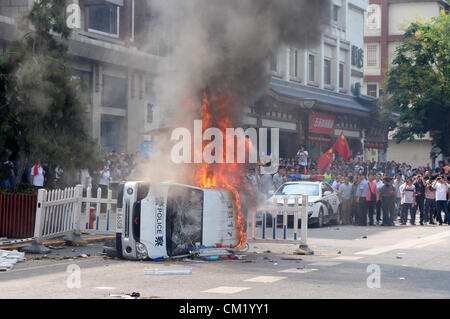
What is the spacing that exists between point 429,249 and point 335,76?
2786 centimetres

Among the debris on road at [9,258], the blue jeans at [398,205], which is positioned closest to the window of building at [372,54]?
the blue jeans at [398,205]

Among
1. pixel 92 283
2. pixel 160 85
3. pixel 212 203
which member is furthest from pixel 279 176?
pixel 92 283

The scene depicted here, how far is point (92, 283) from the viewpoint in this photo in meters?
8.98

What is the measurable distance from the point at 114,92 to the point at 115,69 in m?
0.86

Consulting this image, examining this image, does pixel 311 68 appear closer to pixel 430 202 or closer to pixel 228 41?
pixel 430 202

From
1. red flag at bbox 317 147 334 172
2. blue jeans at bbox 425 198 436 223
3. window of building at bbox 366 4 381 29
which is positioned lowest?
blue jeans at bbox 425 198 436 223

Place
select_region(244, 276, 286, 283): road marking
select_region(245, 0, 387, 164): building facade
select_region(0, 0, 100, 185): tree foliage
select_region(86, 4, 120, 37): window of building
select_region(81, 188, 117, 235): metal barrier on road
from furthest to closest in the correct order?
select_region(245, 0, 387, 164): building facade
select_region(86, 4, 120, 37): window of building
select_region(0, 0, 100, 185): tree foliage
select_region(81, 188, 117, 235): metal barrier on road
select_region(244, 276, 286, 283): road marking

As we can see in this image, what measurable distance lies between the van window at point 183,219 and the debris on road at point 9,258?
7.77 ft

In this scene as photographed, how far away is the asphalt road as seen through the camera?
27.3ft

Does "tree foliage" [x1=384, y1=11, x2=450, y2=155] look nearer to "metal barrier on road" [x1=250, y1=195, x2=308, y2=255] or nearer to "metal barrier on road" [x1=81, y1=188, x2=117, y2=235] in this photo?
"metal barrier on road" [x1=250, y1=195, x2=308, y2=255]

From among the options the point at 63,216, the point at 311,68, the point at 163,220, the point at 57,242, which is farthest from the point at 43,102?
the point at 311,68

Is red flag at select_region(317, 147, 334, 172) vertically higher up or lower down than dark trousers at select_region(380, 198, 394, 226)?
higher up

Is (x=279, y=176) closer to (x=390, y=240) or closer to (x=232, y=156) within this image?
(x=390, y=240)

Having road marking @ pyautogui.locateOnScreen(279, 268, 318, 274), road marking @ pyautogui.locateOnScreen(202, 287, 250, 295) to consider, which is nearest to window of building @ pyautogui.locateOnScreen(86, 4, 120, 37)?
road marking @ pyautogui.locateOnScreen(279, 268, 318, 274)
